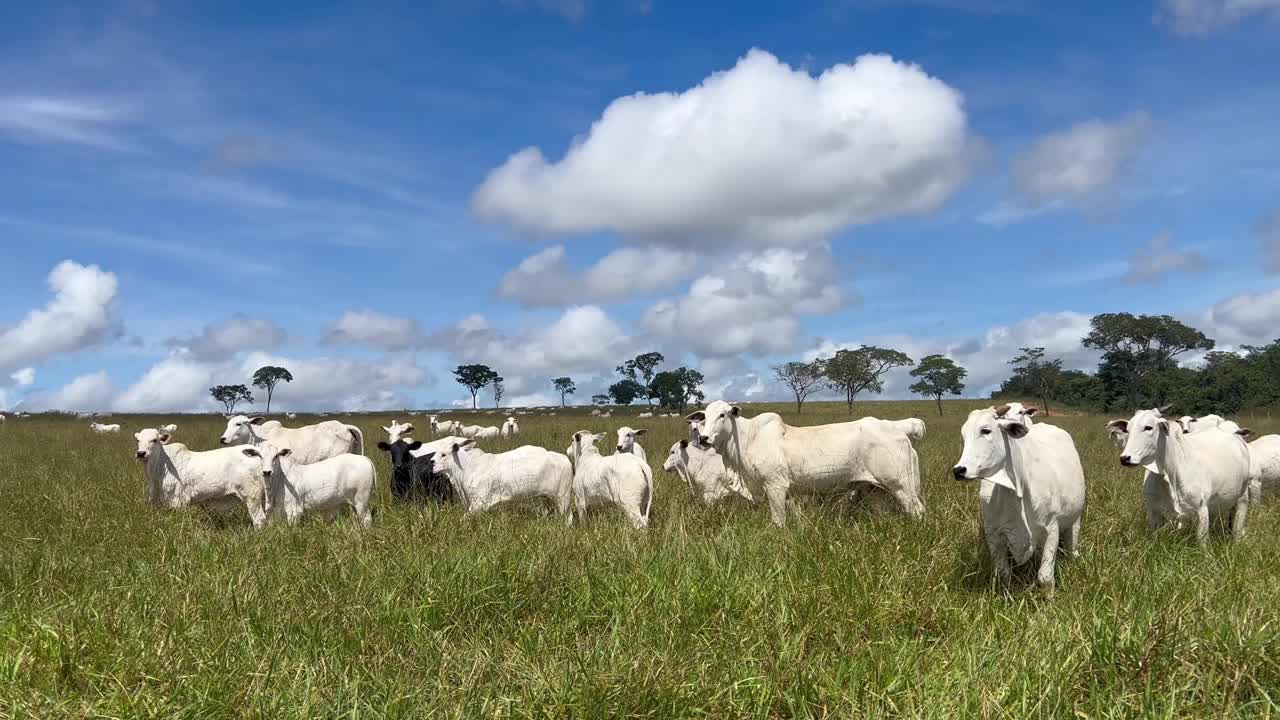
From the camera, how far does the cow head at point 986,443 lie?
21.9 feet

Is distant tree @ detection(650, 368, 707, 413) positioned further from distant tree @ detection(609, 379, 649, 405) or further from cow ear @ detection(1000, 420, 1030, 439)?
cow ear @ detection(1000, 420, 1030, 439)

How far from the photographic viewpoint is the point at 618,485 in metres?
10.7

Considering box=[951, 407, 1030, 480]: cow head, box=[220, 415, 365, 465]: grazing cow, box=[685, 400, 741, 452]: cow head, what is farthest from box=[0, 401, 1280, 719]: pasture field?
box=[220, 415, 365, 465]: grazing cow

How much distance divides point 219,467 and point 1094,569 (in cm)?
1087

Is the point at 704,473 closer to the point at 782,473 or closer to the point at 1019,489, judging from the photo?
the point at 782,473

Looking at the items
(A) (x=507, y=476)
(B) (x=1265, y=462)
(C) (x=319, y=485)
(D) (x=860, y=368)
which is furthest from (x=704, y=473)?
(D) (x=860, y=368)

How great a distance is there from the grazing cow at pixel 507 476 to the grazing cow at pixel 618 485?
25 centimetres

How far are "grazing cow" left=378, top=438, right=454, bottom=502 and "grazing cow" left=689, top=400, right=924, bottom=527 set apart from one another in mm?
4353

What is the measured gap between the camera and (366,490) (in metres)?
11.7

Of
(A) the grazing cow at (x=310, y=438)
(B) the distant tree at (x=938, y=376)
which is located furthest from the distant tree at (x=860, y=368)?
(A) the grazing cow at (x=310, y=438)

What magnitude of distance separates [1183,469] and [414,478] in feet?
32.3

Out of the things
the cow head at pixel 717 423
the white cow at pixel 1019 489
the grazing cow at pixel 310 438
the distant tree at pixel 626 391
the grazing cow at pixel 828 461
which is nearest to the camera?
the white cow at pixel 1019 489

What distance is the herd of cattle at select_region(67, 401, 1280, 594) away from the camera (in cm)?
720

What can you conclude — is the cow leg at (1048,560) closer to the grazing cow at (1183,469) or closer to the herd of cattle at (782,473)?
the herd of cattle at (782,473)
